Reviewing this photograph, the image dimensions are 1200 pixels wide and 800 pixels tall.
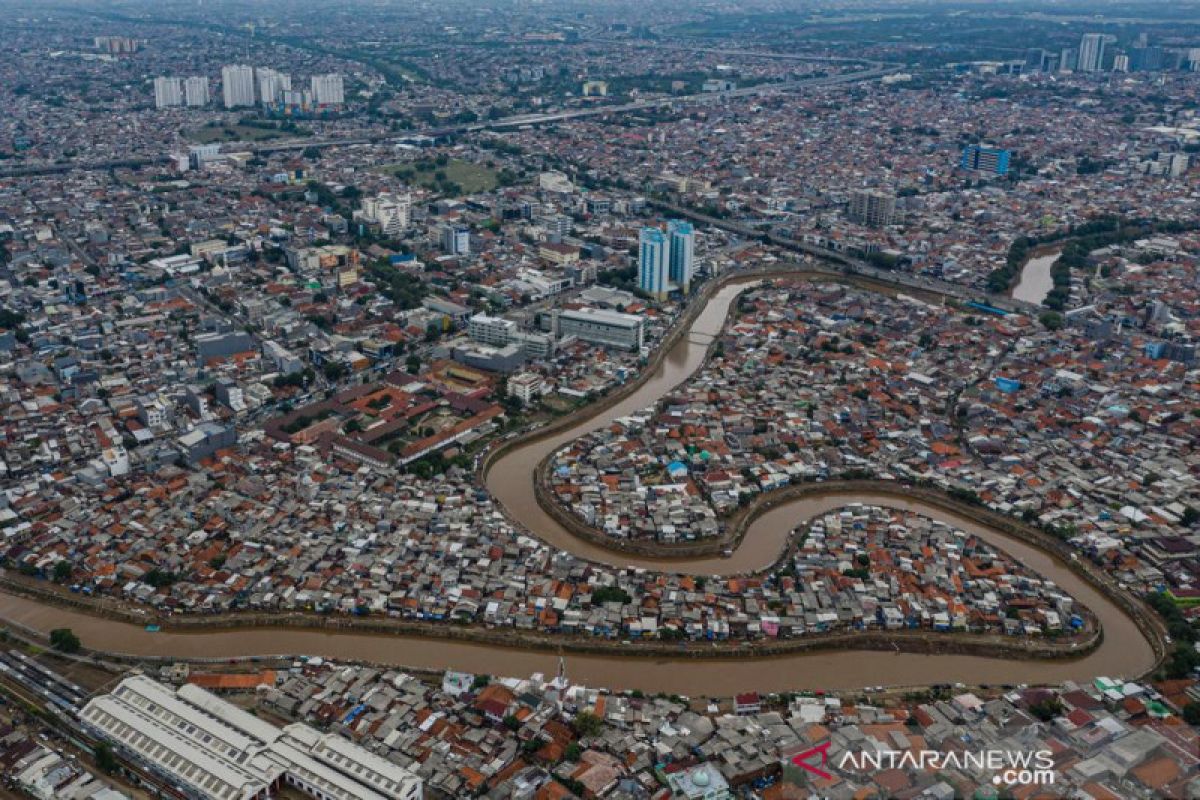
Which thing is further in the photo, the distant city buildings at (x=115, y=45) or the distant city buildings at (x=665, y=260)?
the distant city buildings at (x=115, y=45)

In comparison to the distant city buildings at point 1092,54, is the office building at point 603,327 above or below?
below

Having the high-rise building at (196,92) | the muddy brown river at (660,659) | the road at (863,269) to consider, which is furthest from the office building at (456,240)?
the high-rise building at (196,92)

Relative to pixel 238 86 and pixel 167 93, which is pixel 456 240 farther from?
pixel 167 93

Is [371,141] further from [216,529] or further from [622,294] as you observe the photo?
[216,529]

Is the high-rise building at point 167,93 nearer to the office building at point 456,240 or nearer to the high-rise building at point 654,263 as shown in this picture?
the office building at point 456,240

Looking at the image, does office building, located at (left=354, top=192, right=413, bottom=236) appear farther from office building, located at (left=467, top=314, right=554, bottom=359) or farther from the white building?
the white building

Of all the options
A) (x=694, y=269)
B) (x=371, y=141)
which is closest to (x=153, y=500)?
(x=694, y=269)

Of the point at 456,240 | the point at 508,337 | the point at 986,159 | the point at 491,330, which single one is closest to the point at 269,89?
the point at 456,240
